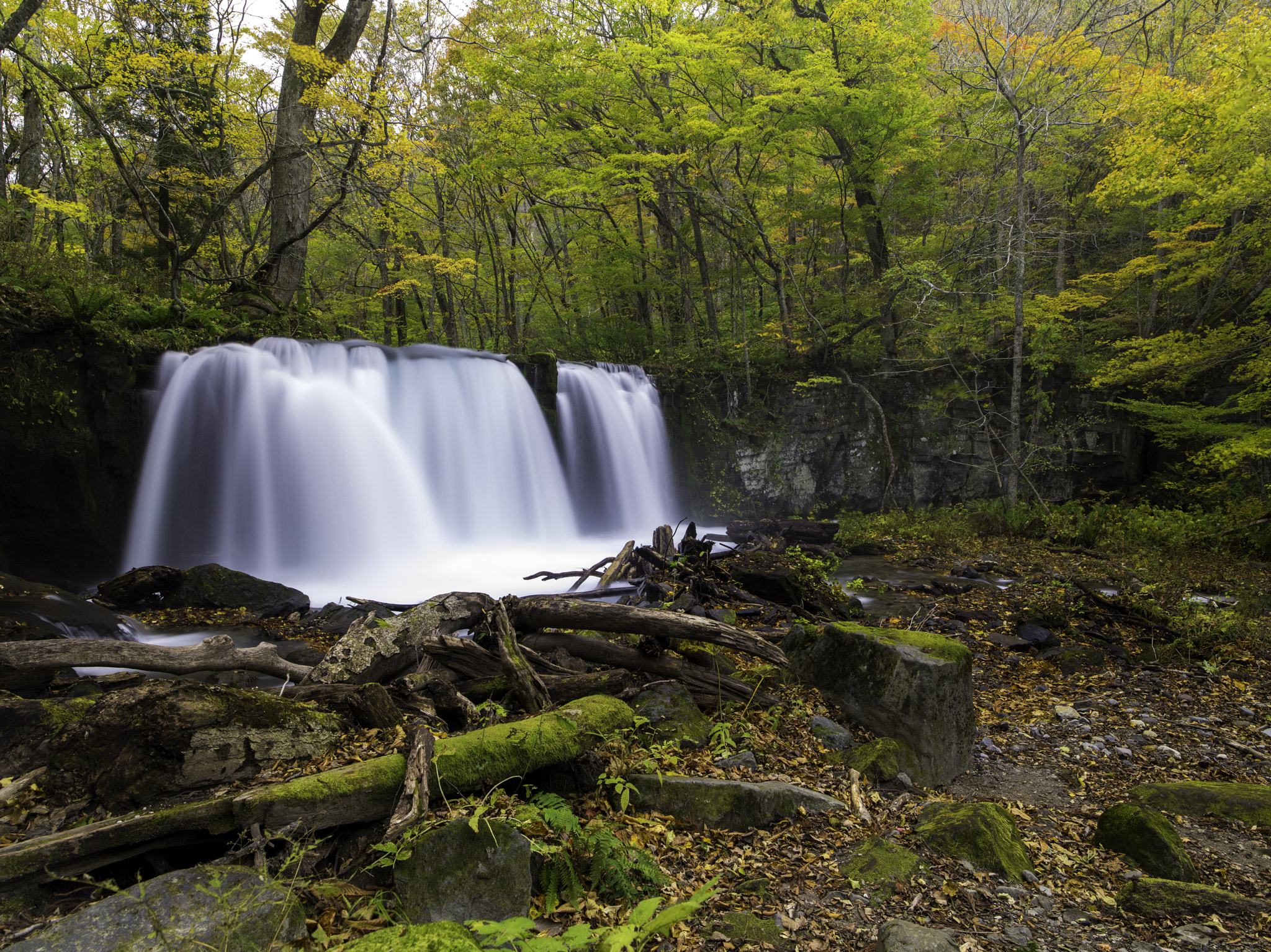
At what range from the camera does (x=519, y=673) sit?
3.80m

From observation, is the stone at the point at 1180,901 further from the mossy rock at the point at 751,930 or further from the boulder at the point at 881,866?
the mossy rock at the point at 751,930

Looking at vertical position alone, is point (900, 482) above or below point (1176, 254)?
below

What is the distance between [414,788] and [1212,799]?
13.3ft

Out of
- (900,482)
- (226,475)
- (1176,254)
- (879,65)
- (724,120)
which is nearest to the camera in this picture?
(226,475)

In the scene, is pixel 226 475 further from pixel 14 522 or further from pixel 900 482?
pixel 900 482

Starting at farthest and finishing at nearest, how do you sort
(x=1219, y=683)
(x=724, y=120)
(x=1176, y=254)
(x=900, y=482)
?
1. (x=900, y=482)
2. (x=724, y=120)
3. (x=1176, y=254)
4. (x=1219, y=683)

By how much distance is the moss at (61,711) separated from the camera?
3.12 meters

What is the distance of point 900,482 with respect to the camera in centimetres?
1644

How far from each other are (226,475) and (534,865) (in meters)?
10.3

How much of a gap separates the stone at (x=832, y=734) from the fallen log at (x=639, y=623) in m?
0.53

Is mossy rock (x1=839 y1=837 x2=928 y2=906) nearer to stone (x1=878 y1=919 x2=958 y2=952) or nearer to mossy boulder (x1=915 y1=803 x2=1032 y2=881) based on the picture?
mossy boulder (x1=915 y1=803 x2=1032 y2=881)

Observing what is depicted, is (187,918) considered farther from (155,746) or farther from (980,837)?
(980,837)

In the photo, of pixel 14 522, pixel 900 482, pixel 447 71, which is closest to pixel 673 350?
pixel 900 482

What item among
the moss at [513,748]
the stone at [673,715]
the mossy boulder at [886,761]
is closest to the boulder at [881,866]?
the mossy boulder at [886,761]
